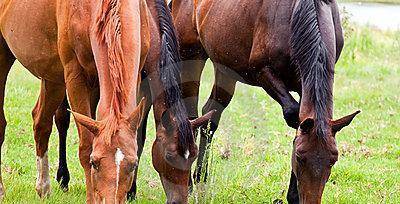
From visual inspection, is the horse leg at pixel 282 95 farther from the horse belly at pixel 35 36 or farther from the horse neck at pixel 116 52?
the horse belly at pixel 35 36

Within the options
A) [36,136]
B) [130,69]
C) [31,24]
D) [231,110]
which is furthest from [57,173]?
[231,110]

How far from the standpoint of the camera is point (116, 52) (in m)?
4.53

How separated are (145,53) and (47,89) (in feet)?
5.07

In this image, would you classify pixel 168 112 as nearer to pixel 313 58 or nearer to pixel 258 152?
pixel 313 58

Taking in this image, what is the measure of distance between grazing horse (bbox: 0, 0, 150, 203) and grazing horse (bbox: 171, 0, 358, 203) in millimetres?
1118

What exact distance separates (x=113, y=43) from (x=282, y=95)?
1771 mm

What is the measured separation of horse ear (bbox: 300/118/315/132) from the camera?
4.95 meters

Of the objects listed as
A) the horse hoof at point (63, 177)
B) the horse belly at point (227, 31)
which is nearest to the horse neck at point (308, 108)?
the horse belly at point (227, 31)

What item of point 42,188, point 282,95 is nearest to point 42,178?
point 42,188

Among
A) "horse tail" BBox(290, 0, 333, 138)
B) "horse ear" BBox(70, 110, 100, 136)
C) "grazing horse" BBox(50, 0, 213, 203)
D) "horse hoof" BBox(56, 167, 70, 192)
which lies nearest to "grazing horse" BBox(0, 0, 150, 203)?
"horse ear" BBox(70, 110, 100, 136)

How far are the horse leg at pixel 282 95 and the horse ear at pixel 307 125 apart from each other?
635 mm

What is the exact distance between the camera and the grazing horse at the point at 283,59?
16.5 feet

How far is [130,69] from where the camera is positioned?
4.53 m

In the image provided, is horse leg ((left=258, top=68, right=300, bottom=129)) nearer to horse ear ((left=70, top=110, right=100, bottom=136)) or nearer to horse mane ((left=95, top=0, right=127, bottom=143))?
horse mane ((left=95, top=0, right=127, bottom=143))
